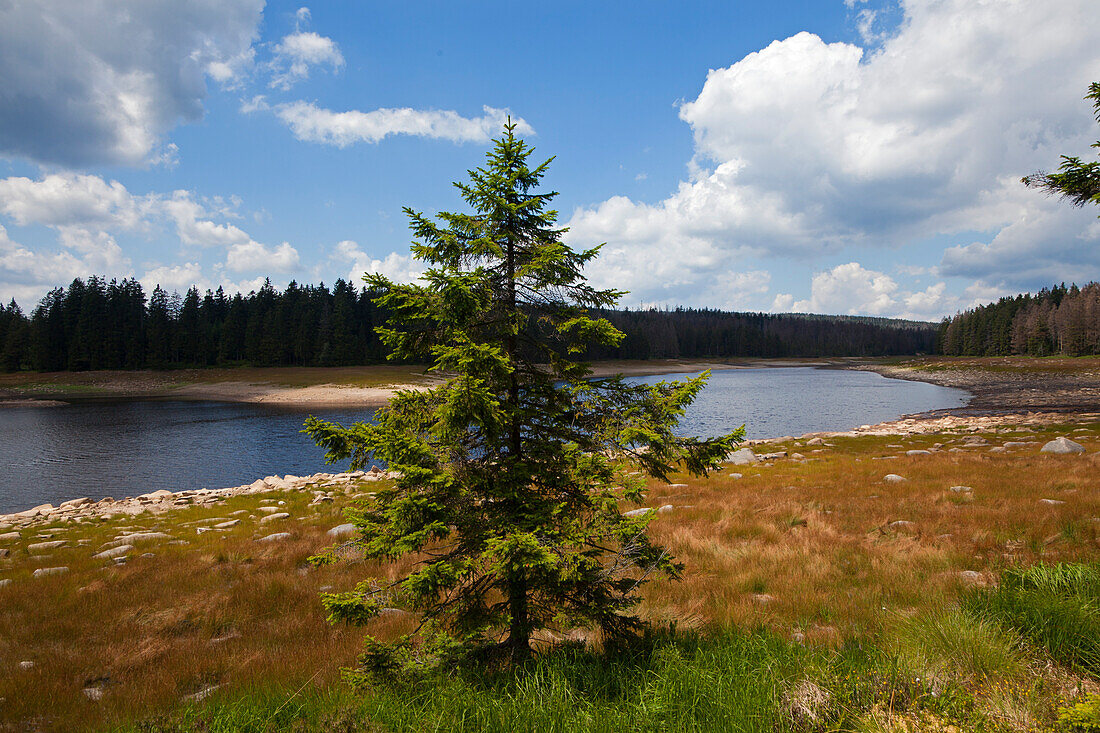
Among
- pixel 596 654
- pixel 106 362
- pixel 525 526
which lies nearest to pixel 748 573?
pixel 596 654

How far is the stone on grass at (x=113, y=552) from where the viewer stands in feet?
36.9

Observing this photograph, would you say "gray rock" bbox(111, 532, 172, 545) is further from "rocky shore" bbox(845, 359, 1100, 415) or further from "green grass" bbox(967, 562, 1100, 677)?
"rocky shore" bbox(845, 359, 1100, 415)

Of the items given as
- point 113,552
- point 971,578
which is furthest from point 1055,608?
point 113,552

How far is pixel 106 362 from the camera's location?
80.9m

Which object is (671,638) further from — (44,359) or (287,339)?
(44,359)

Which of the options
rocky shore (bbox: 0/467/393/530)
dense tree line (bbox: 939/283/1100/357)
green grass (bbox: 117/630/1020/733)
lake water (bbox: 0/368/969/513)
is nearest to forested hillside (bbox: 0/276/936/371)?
lake water (bbox: 0/368/969/513)

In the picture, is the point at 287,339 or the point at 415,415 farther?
the point at 287,339

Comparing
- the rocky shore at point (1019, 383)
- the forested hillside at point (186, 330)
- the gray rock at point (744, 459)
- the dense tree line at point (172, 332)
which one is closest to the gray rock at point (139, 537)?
the gray rock at point (744, 459)

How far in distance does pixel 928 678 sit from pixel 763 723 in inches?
53.0

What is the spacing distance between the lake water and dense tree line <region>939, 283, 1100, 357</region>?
64.7m

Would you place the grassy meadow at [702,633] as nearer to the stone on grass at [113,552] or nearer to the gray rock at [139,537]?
the stone on grass at [113,552]

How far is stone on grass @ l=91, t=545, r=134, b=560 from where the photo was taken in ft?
36.9

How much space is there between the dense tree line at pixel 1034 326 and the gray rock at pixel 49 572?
478 ft

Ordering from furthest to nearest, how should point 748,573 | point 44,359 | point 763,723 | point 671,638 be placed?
point 44,359 < point 748,573 < point 671,638 < point 763,723
